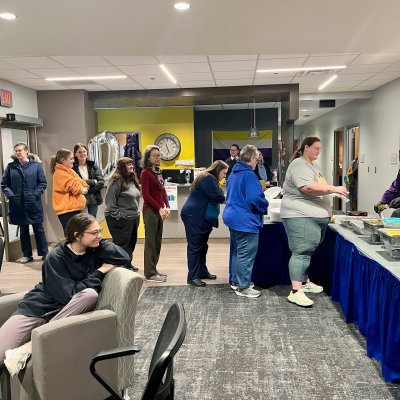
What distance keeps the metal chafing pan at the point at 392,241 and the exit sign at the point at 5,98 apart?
479cm

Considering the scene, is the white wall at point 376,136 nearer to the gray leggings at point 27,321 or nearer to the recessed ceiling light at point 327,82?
the recessed ceiling light at point 327,82

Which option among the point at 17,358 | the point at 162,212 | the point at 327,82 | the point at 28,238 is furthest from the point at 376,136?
the point at 17,358

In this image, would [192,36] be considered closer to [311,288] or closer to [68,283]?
[68,283]

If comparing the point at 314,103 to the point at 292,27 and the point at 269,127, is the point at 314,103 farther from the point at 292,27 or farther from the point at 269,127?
the point at 292,27

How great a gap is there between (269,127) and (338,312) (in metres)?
6.89

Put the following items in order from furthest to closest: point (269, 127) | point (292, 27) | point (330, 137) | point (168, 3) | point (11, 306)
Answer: point (330, 137), point (269, 127), point (292, 27), point (168, 3), point (11, 306)

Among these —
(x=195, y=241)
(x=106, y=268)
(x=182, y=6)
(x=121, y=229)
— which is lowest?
(x=195, y=241)

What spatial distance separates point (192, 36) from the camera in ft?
10.8

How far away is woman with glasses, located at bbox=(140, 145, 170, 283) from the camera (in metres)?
4.08

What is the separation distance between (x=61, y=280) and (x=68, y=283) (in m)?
0.04

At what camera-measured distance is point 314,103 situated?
8750 millimetres

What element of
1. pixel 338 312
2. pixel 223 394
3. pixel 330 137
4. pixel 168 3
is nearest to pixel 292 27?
pixel 168 3

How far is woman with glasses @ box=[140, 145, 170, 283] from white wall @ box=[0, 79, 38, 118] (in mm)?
2398

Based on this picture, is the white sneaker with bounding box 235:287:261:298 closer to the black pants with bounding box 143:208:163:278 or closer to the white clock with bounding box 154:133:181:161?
the black pants with bounding box 143:208:163:278
